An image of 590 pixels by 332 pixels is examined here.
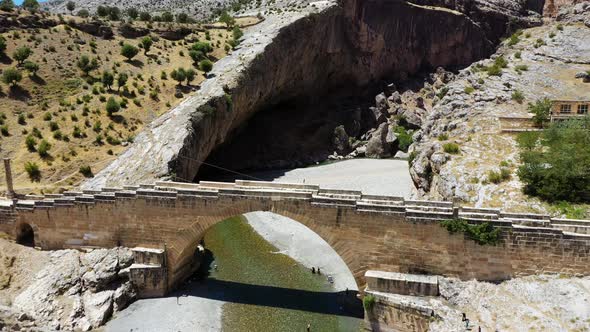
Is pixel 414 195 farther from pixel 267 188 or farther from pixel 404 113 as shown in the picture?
pixel 404 113

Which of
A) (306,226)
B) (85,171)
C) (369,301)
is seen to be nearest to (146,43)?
(85,171)

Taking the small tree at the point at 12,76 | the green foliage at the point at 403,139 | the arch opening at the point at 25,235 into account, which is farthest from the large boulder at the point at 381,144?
the arch opening at the point at 25,235

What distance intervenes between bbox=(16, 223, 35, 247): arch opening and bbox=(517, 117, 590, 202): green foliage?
30.3m

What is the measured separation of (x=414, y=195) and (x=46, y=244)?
27.2m

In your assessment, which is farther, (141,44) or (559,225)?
(141,44)

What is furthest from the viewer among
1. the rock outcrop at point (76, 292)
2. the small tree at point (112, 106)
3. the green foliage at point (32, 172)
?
the small tree at point (112, 106)

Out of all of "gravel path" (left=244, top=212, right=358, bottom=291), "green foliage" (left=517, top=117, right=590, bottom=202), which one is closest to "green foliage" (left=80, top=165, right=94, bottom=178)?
"gravel path" (left=244, top=212, right=358, bottom=291)

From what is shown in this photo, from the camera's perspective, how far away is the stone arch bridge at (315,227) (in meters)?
20.2

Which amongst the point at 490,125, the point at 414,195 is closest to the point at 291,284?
the point at 414,195

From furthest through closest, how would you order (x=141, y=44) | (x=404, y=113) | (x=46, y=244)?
(x=404, y=113) → (x=141, y=44) → (x=46, y=244)

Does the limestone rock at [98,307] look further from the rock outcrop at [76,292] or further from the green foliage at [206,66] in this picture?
the green foliage at [206,66]

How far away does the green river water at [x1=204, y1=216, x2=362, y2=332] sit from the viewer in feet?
77.3

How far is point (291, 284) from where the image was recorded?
27.6 meters

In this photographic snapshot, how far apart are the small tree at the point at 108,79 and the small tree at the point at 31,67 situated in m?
7.00
